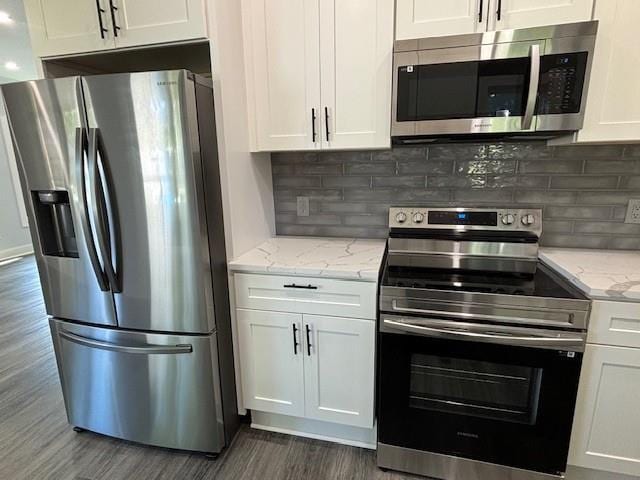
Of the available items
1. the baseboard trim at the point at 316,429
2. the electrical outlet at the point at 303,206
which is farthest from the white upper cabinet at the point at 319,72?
the baseboard trim at the point at 316,429

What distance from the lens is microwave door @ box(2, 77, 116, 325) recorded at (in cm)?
144

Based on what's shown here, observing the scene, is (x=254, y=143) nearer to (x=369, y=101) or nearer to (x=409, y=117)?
(x=369, y=101)

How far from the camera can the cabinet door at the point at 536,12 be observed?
1377mm

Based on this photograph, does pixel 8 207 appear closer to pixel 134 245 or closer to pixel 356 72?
pixel 134 245

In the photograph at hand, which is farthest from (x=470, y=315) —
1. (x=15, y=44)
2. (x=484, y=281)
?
(x=15, y=44)

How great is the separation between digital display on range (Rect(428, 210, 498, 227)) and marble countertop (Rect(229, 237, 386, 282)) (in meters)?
0.32

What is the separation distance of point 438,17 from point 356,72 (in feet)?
1.32

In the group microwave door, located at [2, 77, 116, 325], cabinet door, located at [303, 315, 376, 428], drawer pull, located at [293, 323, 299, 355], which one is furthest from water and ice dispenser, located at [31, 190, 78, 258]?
cabinet door, located at [303, 315, 376, 428]

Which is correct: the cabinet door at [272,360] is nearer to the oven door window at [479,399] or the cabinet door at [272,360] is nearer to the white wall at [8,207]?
the oven door window at [479,399]

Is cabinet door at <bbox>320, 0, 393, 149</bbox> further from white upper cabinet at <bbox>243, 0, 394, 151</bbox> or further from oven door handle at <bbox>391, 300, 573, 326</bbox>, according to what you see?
oven door handle at <bbox>391, 300, 573, 326</bbox>

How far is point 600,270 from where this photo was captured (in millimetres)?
1478

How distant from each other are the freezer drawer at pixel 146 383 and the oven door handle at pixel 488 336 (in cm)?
88

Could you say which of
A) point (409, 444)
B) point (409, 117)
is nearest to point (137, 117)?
point (409, 117)

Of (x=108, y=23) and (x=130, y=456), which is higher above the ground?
(x=108, y=23)
